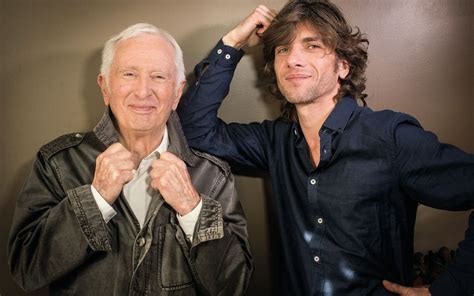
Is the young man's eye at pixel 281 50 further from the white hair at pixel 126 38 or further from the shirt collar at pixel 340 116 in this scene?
the white hair at pixel 126 38

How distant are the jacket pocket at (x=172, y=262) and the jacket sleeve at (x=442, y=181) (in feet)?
2.67

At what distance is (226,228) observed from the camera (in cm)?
158

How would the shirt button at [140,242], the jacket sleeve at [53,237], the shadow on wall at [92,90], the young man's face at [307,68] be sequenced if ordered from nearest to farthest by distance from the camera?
the jacket sleeve at [53,237] → the shirt button at [140,242] → the young man's face at [307,68] → the shadow on wall at [92,90]

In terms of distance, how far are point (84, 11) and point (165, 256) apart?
3.50 ft

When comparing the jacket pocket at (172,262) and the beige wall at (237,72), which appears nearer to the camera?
the jacket pocket at (172,262)

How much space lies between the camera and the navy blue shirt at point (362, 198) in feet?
4.53

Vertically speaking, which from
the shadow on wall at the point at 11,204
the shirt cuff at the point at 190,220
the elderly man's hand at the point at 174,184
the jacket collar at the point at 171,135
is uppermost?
the jacket collar at the point at 171,135

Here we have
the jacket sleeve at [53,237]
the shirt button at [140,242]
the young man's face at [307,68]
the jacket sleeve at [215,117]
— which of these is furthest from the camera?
the jacket sleeve at [215,117]

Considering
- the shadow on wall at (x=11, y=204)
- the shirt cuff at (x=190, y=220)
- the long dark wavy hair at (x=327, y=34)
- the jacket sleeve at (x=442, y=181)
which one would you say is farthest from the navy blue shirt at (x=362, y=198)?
the shadow on wall at (x=11, y=204)

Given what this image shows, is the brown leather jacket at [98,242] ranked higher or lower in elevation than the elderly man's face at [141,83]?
lower

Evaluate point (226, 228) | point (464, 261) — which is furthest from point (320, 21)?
point (464, 261)

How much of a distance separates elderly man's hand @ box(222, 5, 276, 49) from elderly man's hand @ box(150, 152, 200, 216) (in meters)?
0.56

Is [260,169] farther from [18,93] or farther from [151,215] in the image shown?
[18,93]

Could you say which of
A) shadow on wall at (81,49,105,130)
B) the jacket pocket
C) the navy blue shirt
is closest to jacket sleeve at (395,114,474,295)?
the navy blue shirt
